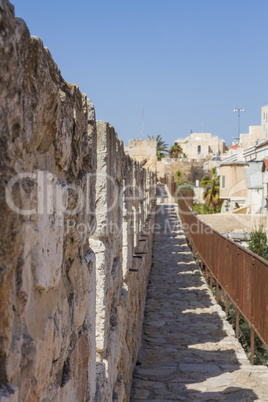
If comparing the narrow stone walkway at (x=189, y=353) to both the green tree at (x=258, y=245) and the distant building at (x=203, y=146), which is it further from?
the distant building at (x=203, y=146)

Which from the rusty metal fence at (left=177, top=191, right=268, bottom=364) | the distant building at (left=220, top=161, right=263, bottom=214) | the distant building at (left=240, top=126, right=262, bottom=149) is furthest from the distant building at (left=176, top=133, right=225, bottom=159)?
the rusty metal fence at (left=177, top=191, right=268, bottom=364)

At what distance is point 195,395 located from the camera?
4.47m

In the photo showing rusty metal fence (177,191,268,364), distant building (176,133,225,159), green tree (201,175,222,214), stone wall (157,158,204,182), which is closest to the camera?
rusty metal fence (177,191,268,364)

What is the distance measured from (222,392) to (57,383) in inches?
137

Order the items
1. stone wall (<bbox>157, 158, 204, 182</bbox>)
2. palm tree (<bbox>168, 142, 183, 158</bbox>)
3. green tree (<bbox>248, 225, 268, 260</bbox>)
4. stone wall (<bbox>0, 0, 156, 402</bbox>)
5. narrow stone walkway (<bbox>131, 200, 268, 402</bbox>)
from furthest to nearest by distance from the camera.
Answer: palm tree (<bbox>168, 142, 183, 158</bbox>) → stone wall (<bbox>157, 158, 204, 182</bbox>) → green tree (<bbox>248, 225, 268, 260</bbox>) → narrow stone walkway (<bbox>131, 200, 268, 402</bbox>) → stone wall (<bbox>0, 0, 156, 402</bbox>)

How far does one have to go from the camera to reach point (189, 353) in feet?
19.2

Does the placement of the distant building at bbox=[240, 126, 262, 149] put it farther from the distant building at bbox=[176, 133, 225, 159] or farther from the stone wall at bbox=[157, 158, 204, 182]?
the stone wall at bbox=[157, 158, 204, 182]

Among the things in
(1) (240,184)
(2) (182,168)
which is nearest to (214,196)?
(1) (240,184)

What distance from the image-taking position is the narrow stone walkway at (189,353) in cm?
454

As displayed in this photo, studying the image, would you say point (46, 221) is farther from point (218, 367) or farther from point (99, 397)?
point (218, 367)

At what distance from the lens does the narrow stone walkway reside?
4.54 meters

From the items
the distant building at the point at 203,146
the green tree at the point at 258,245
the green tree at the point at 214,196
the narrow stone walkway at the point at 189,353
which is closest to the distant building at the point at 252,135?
the distant building at the point at 203,146

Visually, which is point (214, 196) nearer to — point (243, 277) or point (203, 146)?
point (243, 277)

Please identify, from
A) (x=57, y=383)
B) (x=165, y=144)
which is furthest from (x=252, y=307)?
(x=165, y=144)
